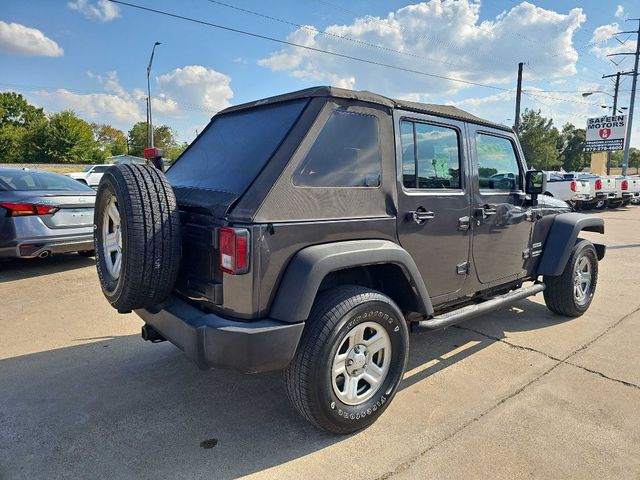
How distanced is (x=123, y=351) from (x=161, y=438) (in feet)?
4.66

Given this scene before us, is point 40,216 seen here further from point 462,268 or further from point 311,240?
point 462,268

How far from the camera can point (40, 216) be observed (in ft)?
18.9

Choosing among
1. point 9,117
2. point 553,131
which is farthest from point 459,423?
point 9,117

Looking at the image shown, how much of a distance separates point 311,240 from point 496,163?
2.17m

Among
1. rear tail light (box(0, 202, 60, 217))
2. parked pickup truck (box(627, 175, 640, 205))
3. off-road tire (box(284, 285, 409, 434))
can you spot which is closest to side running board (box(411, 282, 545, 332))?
off-road tire (box(284, 285, 409, 434))

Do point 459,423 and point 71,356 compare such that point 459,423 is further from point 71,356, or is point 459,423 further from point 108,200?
point 71,356

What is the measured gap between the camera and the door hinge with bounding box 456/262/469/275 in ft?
11.1

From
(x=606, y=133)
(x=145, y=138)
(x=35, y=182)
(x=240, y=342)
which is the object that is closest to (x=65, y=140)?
(x=145, y=138)

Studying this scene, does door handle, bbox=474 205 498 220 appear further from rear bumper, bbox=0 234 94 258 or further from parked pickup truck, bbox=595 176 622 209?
parked pickup truck, bbox=595 176 622 209

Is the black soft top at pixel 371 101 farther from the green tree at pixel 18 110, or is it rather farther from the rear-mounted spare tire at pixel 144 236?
→ the green tree at pixel 18 110

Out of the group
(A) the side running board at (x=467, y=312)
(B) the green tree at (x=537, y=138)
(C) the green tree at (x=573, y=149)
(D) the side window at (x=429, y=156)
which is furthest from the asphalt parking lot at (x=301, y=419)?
(C) the green tree at (x=573, y=149)

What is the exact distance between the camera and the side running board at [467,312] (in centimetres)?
309

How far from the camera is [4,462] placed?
2375 millimetres

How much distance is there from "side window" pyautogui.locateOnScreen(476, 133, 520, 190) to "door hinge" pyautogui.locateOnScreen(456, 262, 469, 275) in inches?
25.4
